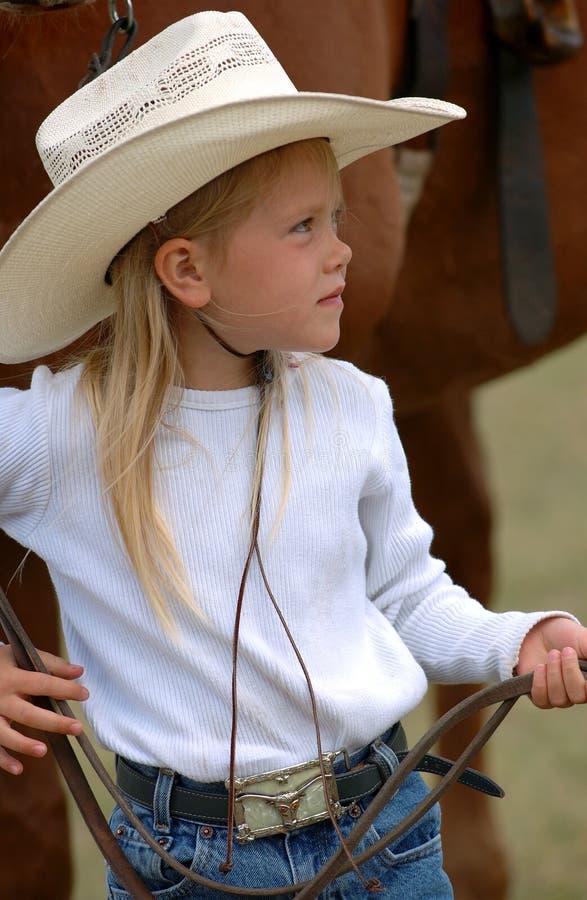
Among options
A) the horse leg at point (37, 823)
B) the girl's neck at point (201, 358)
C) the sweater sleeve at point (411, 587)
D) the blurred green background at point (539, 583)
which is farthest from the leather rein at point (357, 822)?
the blurred green background at point (539, 583)

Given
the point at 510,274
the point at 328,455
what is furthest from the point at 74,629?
the point at 510,274

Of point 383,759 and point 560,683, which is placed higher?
point 560,683

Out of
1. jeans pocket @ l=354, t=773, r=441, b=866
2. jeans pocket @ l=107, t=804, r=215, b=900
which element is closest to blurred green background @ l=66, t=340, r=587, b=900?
jeans pocket @ l=354, t=773, r=441, b=866

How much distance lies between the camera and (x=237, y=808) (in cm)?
113

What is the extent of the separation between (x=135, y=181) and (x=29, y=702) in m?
0.42

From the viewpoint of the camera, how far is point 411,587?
1.27 metres

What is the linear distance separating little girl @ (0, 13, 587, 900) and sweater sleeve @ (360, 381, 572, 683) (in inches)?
0.4

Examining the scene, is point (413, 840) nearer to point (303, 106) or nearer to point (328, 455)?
point (328, 455)

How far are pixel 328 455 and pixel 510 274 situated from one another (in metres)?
1.08

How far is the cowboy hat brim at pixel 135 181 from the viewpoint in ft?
3.38

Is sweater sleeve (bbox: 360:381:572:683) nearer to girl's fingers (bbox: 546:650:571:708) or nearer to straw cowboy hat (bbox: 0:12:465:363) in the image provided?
girl's fingers (bbox: 546:650:571:708)

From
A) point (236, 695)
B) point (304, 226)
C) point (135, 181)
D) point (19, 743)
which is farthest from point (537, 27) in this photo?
point (19, 743)

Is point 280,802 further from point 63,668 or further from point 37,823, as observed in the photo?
point 37,823

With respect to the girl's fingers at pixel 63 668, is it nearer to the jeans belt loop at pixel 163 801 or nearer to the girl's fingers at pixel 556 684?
the jeans belt loop at pixel 163 801
